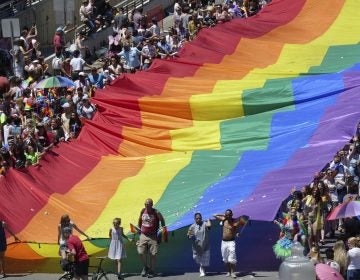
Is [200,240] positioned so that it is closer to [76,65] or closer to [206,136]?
[206,136]

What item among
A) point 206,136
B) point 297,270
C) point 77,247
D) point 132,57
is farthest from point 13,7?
point 297,270

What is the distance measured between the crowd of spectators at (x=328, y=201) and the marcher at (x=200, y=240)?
122cm

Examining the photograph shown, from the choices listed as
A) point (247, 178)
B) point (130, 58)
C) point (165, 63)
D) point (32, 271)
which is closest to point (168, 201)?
point (247, 178)

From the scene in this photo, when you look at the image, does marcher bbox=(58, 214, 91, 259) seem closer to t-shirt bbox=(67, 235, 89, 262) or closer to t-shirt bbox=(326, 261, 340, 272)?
t-shirt bbox=(67, 235, 89, 262)

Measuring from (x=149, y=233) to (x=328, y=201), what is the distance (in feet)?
11.1

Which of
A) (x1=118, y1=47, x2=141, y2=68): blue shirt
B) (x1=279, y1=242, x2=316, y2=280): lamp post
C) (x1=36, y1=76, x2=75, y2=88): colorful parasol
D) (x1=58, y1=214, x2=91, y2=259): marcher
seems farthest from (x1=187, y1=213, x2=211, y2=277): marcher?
(x1=118, y1=47, x2=141, y2=68): blue shirt

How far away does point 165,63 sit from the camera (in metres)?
25.3

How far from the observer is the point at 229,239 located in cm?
1842

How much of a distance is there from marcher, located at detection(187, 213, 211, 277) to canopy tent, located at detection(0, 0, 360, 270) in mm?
265

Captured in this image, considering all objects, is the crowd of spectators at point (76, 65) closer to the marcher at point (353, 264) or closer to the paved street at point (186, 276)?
the paved street at point (186, 276)

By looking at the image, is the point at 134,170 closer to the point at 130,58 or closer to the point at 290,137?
the point at 290,137

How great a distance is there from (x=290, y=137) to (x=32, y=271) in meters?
5.40

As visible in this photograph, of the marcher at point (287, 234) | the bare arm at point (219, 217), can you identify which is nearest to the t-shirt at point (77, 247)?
the bare arm at point (219, 217)

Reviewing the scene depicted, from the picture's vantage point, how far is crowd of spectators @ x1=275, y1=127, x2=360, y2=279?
18.7m
